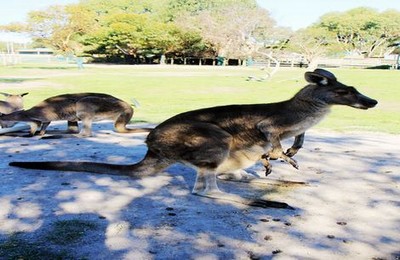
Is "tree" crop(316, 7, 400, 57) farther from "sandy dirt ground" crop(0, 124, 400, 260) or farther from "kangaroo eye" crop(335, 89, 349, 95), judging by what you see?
"kangaroo eye" crop(335, 89, 349, 95)

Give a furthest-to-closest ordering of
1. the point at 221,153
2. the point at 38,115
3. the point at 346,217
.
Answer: the point at 38,115, the point at 221,153, the point at 346,217

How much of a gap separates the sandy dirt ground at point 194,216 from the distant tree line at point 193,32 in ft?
86.4

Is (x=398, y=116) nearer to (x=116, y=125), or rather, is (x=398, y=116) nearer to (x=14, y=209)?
(x=116, y=125)

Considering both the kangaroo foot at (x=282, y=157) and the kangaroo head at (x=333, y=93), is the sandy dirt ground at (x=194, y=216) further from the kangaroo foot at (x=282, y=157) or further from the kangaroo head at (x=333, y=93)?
the kangaroo head at (x=333, y=93)

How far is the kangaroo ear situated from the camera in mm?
3636

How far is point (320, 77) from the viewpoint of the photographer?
3.64m

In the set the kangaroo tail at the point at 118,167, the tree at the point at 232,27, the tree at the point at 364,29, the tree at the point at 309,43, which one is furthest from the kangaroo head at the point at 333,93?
the tree at the point at 364,29

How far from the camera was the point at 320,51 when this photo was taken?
159 ft

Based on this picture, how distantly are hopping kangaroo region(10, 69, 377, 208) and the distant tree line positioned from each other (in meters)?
26.5

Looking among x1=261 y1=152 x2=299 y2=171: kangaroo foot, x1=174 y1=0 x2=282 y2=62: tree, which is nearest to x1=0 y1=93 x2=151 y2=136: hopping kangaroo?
x1=261 y1=152 x2=299 y2=171: kangaroo foot

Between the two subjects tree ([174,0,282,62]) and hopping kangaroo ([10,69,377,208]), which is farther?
tree ([174,0,282,62])

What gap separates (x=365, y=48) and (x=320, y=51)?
22.7m

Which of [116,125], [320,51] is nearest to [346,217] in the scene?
[116,125]

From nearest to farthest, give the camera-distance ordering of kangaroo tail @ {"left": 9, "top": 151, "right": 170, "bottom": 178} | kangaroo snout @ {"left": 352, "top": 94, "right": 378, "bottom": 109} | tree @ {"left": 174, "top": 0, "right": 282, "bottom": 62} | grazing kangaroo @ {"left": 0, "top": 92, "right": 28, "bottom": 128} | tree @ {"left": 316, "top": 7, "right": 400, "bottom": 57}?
kangaroo snout @ {"left": 352, "top": 94, "right": 378, "bottom": 109}, kangaroo tail @ {"left": 9, "top": 151, "right": 170, "bottom": 178}, grazing kangaroo @ {"left": 0, "top": 92, "right": 28, "bottom": 128}, tree @ {"left": 174, "top": 0, "right": 282, "bottom": 62}, tree @ {"left": 316, "top": 7, "right": 400, "bottom": 57}
